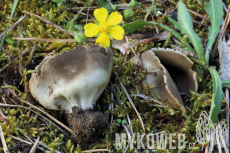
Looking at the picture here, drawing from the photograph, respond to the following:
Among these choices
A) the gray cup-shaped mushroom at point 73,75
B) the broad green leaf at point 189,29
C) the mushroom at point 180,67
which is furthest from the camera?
Result: the broad green leaf at point 189,29

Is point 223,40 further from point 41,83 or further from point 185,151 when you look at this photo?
point 41,83

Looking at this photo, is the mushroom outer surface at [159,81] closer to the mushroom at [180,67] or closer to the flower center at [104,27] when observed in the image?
the mushroom at [180,67]

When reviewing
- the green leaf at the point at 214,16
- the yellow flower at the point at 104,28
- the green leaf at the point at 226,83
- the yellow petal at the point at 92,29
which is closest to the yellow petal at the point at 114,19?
the yellow flower at the point at 104,28

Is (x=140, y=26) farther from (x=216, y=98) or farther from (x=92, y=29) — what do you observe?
(x=216, y=98)

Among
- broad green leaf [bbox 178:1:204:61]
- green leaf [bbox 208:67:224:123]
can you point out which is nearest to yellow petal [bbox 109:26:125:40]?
broad green leaf [bbox 178:1:204:61]

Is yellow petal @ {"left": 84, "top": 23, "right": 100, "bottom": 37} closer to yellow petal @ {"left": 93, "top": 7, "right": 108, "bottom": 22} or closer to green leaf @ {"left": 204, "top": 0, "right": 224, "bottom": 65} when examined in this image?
yellow petal @ {"left": 93, "top": 7, "right": 108, "bottom": 22}

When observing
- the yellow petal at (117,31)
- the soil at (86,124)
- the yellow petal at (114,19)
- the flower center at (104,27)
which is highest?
the yellow petal at (114,19)
